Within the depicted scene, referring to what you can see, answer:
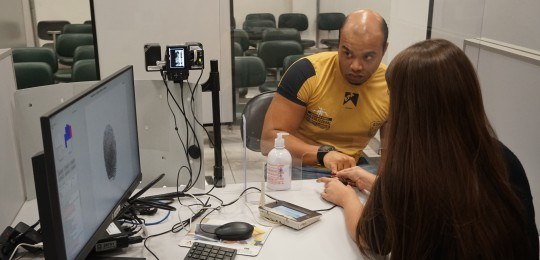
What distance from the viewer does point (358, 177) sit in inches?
65.7

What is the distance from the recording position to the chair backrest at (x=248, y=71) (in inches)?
154

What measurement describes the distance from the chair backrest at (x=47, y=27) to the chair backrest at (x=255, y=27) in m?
2.89

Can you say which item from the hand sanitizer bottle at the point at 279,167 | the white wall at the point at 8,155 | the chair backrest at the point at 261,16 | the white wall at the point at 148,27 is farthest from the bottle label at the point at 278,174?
the chair backrest at the point at 261,16

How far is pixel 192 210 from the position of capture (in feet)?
5.13

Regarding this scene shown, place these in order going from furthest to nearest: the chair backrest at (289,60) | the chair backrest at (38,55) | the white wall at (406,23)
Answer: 1. the chair backrest at (38,55)
2. the chair backrest at (289,60)
3. the white wall at (406,23)

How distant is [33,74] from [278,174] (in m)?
3.10

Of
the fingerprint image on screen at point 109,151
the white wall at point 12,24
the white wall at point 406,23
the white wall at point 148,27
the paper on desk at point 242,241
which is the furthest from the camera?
the white wall at point 12,24

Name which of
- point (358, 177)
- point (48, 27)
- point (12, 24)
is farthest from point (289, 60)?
point (48, 27)

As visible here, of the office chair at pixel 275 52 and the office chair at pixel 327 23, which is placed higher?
the office chair at pixel 327 23

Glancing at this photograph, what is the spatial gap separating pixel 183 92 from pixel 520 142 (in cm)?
192

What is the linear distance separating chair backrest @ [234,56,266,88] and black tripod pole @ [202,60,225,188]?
6.96 ft

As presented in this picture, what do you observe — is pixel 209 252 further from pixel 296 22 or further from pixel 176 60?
pixel 296 22

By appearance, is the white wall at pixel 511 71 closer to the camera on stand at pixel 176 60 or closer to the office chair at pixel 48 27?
the camera on stand at pixel 176 60

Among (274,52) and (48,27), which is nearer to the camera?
(274,52)
